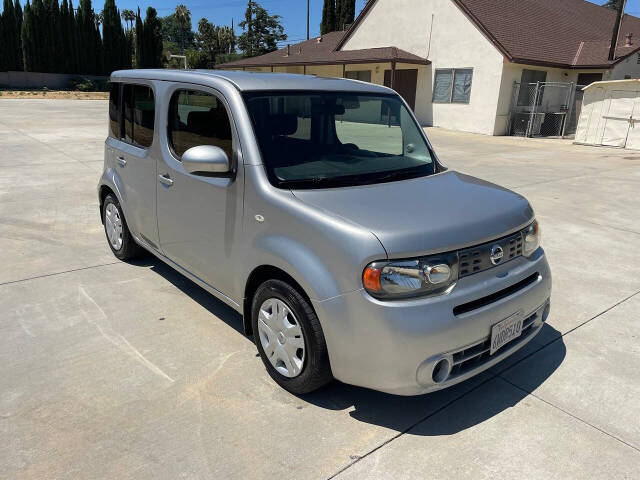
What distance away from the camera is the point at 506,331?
8.92ft

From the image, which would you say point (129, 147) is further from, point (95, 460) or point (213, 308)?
point (95, 460)

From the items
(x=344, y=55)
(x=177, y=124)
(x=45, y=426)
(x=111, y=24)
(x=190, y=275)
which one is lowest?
(x=45, y=426)

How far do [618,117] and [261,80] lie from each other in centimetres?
1693

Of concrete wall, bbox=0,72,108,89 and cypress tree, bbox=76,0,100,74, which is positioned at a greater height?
cypress tree, bbox=76,0,100,74

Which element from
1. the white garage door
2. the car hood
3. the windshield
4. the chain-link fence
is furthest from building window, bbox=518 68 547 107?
the car hood

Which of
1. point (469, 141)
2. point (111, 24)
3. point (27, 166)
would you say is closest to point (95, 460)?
point (27, 166)

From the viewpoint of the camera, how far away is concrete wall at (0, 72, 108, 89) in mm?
42112

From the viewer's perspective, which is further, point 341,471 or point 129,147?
point 129,147

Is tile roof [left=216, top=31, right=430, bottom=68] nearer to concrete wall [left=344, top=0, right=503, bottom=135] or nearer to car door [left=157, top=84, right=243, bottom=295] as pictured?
concrete wall [left=344, top=0, right=503, bottom=135]

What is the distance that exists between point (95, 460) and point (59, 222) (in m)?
4.55

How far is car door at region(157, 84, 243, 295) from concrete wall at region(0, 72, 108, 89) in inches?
1870

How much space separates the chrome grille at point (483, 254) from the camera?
2539 mm

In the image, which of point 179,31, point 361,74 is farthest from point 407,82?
point 179,31

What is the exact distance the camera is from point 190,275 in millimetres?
3709
